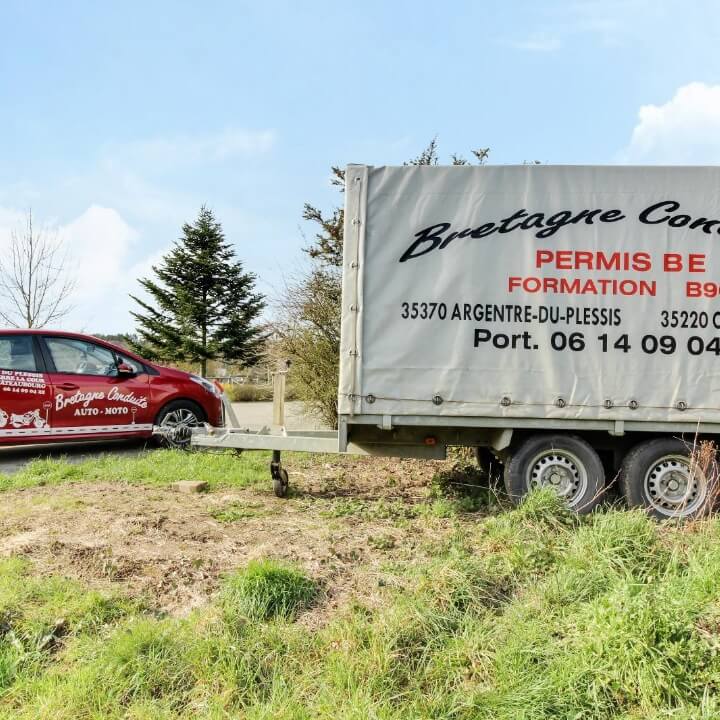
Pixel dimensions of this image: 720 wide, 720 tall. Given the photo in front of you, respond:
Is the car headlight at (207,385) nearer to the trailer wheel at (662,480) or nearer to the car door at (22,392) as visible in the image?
the car door at (22,392)

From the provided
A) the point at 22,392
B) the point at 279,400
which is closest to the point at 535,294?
the point at 279,400

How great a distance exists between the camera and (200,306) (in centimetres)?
3469

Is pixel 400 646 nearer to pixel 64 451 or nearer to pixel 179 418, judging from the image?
pixel 179 418

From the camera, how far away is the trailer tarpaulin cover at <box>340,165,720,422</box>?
562cm

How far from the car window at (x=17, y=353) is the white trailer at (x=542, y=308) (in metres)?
5.08

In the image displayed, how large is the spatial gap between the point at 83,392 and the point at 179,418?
1349 mm

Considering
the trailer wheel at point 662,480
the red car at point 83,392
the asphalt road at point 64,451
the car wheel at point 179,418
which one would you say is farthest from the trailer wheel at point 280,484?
the trailer wheel at point 662,480

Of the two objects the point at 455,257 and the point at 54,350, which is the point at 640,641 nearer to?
the point at 455,257

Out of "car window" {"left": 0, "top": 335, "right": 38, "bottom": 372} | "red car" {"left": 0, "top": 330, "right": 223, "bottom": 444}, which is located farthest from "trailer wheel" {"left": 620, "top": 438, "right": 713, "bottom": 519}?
"car window" {"left": 0, "top": 335, "right": 38, "bottom": 372}

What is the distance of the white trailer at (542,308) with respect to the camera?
562 cm

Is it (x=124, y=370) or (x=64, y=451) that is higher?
(x=124, y=370)

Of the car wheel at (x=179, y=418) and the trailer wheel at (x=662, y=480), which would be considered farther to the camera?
the car wheel at (x=179, y=418)

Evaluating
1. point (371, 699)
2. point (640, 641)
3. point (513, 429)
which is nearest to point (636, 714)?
point (640, 641)

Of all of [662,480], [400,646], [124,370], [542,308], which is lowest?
[400,646]
